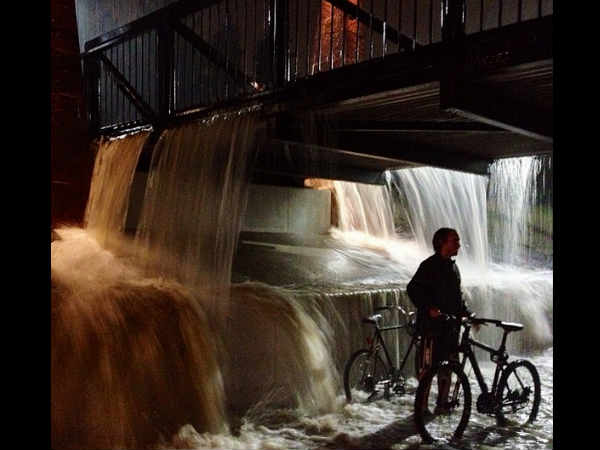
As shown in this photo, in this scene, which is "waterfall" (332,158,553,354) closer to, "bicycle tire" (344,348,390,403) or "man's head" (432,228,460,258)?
"bicycle tire" (344,348,390,403)

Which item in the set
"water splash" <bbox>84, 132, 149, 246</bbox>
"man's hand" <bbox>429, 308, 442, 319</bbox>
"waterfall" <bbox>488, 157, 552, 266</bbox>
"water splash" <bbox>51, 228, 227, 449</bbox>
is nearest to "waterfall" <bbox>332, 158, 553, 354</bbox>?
"waterfall" <bbox>488, 157, 552, 266</bbox>

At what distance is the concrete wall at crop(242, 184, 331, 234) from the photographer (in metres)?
12.0

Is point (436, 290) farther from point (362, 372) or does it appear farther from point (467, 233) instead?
point (467, 233)

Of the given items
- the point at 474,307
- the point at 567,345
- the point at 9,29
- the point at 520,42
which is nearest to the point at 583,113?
the point at 567,345

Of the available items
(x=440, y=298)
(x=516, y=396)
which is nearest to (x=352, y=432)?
(x=440, y=298)

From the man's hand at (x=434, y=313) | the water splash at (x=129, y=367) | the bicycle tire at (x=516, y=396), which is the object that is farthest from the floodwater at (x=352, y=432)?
the man's hand at (x=434, y=313)

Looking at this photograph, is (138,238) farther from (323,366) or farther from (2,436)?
(2,436)

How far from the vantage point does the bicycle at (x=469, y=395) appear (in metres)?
6.56

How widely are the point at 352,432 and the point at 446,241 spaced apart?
A: 105 inches

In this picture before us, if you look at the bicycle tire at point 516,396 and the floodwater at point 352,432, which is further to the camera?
the bicycle tire at point 516,396

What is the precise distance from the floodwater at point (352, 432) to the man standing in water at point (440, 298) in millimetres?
645

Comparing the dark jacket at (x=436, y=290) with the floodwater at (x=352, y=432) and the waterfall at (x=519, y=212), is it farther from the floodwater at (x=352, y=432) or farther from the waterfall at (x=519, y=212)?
the waterfall at (x=519, y=212)

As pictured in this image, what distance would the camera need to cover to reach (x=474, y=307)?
36.0 feet

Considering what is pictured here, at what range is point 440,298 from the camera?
702 cm
